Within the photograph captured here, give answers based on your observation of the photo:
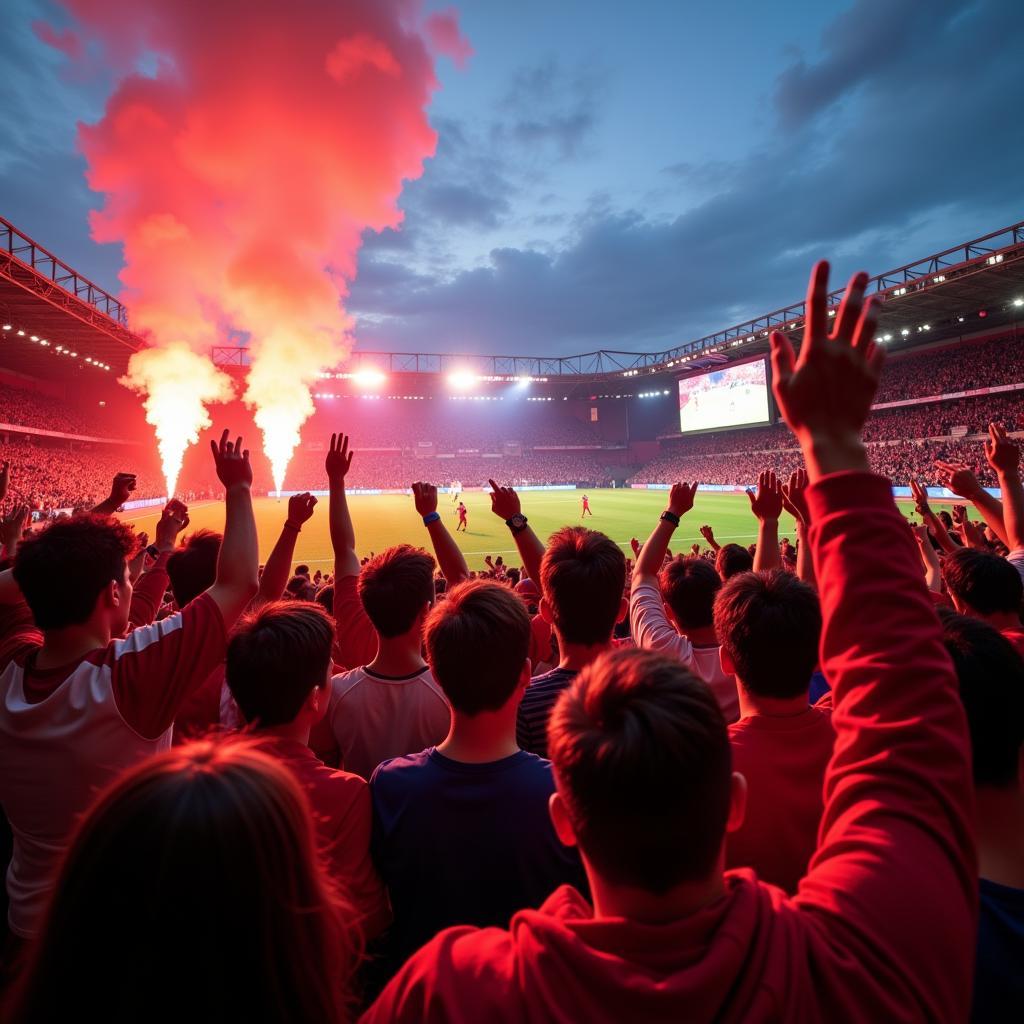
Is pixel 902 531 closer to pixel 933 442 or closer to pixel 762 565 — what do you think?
pixel 762 565

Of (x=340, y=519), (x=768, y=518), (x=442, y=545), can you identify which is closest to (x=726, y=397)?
(x=768, y=518)

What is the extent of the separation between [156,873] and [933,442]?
56.2 m

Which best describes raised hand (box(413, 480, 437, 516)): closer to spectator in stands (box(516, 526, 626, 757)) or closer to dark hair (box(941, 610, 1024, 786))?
spectator in stands (box(516, 526, 626, 757))

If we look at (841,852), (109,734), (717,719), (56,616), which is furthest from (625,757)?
(56,616)

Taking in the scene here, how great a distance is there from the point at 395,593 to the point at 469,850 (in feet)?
5.78

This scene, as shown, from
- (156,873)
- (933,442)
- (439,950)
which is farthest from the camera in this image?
(933,442)

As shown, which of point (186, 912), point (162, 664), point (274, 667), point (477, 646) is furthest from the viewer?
point (162, 664)

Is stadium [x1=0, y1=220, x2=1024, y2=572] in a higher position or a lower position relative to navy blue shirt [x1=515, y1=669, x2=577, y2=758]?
higher

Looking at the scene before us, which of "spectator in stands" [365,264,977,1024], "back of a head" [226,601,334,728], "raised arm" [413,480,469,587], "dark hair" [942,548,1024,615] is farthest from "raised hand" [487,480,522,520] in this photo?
"spectator in stands" [365,264,977,1024]

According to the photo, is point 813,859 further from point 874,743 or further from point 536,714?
point 536,714

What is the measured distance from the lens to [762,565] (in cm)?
504

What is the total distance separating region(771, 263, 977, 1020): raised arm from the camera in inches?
38.3

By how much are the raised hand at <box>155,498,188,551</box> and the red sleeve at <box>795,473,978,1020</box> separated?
18.4 ft

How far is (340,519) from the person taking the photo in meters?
4.96
